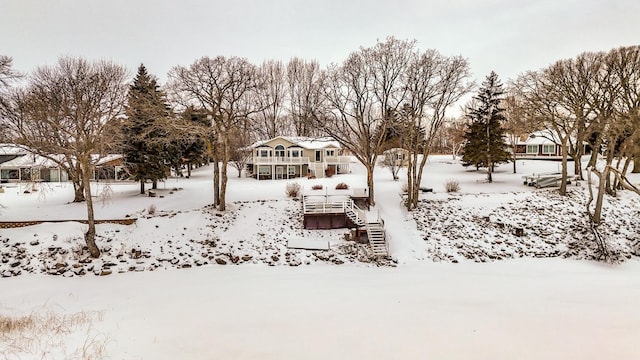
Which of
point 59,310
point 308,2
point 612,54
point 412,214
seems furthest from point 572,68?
point 59,310

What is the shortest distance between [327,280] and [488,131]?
2533 cm

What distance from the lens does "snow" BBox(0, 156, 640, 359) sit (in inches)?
271

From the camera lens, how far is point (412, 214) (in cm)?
2041

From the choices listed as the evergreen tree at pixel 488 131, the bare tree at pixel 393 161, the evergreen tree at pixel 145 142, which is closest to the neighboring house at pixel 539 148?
the evergreen tree at pixel 488 131

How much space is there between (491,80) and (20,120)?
35.1 meters

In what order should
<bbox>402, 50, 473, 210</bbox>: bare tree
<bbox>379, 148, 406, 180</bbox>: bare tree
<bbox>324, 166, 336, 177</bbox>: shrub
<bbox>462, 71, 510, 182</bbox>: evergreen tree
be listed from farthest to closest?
<bbox>324, 166, 336, 177</bbox>: shrub < <bbox>379, 148, 406, 180</bbox>: bare tree < <bbox>462, 71, 510, 182</bbox>: evergreen tree < <bbox>402, 50, 473, 210</bbox>: bare tree

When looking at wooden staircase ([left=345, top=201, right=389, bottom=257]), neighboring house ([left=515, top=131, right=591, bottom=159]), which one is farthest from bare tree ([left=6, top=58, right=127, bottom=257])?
neighboring house ([left=515, top=131, right=591, bottom=159])

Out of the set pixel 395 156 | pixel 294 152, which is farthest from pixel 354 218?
pixel 294 152

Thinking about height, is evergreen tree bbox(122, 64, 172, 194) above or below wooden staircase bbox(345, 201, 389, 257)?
above

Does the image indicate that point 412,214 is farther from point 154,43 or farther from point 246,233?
point 154,43

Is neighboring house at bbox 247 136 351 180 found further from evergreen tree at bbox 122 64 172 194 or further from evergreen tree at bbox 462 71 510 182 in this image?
evergreen tree at bbox 462 71 510 182

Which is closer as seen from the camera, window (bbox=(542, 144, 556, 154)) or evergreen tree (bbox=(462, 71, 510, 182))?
evergreen tree (bbox=(462, 71, 510, 182))

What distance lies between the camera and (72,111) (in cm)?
1596

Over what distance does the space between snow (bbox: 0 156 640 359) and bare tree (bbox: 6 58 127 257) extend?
3023mm
